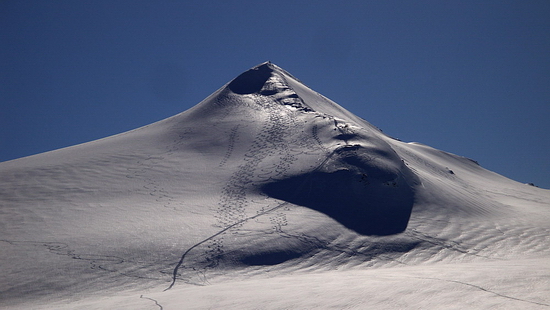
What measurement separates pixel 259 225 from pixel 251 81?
17.0 m

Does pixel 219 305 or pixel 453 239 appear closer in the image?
pixel 219 305

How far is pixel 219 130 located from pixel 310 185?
8.19 meters

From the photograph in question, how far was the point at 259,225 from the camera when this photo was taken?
623 inches

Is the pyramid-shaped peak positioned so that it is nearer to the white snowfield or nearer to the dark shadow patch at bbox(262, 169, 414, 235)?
the white snowfield

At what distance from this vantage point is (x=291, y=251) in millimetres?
14516

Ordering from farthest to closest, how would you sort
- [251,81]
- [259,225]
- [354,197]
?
1. [251,81]
2. [354,197]
3. [259,225]

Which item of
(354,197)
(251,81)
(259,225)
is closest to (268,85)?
(251,81)

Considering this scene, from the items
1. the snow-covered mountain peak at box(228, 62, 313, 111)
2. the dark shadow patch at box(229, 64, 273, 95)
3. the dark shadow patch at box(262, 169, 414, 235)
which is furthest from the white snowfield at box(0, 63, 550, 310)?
the dark shadow patch at box(229, 64, 273, 95)

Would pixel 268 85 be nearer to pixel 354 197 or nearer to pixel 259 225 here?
pixel 354 197

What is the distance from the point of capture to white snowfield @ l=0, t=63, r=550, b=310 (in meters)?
8.45

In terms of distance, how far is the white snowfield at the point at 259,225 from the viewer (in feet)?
27.7

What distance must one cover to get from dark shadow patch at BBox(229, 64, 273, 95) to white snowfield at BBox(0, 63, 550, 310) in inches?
114

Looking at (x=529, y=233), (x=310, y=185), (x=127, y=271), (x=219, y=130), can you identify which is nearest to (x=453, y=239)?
(x=529, y=233)

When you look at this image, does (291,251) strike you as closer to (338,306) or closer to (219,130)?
(338,306)
